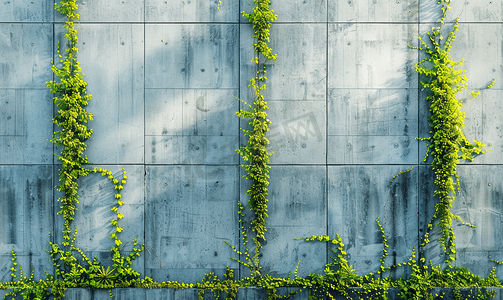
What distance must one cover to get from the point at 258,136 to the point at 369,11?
9.96 feet

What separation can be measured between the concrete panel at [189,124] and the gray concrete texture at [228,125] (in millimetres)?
25

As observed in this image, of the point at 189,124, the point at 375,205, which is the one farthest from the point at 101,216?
the point at 375,205

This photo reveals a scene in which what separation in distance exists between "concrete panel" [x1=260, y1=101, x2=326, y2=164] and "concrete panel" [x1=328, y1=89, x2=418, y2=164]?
0.19 metres

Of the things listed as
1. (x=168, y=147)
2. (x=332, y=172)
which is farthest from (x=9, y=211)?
(x=332, y=172)

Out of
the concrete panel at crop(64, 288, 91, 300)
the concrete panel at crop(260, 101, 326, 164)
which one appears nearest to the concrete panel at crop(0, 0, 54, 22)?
the concrete panel at crop(260, 101, 326, 164)

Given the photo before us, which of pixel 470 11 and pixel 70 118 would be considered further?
pixel 470 11

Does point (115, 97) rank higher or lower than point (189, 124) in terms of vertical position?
higher

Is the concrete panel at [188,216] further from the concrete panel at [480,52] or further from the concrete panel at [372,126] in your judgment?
the concrete panel at [480,52]

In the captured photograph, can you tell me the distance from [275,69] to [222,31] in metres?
1.17

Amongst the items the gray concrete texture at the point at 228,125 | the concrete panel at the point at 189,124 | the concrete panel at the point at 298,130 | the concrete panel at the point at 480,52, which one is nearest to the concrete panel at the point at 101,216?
the gray concrete texture at the point at 228,125

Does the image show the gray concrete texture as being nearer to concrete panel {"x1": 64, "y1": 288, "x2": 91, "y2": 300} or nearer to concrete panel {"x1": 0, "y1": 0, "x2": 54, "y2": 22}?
concrete panel {"x1": 0, "y1": 0, "x2": 54, "y2": 22}

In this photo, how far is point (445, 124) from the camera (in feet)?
19.5

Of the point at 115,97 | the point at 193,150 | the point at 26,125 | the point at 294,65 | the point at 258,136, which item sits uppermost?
the point at 294,65

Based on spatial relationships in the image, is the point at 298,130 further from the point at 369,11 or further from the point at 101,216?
the point at 101,216
